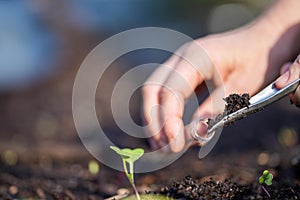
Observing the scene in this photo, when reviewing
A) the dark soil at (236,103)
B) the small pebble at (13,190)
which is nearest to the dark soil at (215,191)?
the dark soil at (236,103)

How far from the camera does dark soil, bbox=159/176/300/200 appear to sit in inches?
64.9

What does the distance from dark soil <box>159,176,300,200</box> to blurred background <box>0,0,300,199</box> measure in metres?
0.54

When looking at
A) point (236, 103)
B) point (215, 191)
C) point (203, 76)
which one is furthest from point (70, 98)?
point (236, 103)

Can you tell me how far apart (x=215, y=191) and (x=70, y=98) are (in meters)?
3.56

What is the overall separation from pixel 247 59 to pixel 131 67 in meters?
3.69

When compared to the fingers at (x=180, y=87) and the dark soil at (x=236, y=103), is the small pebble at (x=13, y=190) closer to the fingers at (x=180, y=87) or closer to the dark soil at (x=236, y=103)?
the fingers at (x=180, y=87)

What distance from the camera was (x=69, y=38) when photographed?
5.85 meters


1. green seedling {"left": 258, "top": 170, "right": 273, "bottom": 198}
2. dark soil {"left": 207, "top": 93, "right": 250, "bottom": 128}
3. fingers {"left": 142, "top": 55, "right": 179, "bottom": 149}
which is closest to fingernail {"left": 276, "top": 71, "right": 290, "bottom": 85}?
dark soil {"left": 207, "top": 93, "right": 250, "bottom": 128}

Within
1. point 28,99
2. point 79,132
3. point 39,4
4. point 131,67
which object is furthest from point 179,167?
point 39,4

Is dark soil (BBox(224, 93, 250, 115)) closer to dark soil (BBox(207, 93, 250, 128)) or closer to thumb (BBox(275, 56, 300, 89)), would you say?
dark soil (BBox(207, 93, 250, 128))

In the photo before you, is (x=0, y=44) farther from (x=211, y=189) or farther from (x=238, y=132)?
(x=211, y=189)

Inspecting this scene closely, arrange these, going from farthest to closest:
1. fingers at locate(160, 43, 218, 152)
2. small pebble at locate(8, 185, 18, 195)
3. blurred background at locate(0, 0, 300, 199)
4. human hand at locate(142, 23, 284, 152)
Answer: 1. blurred background at locate(0, 0, 300, 199)
2. small pebble at locate(8, 185, 18, 195)
3. human hand at locate(142, 23, 284, 152)
4. fingers at locate(160, 43, 218, 152)

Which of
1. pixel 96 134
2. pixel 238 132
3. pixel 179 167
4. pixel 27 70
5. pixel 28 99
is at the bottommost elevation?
pixel 179 167

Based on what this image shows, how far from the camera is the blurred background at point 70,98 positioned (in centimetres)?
271
